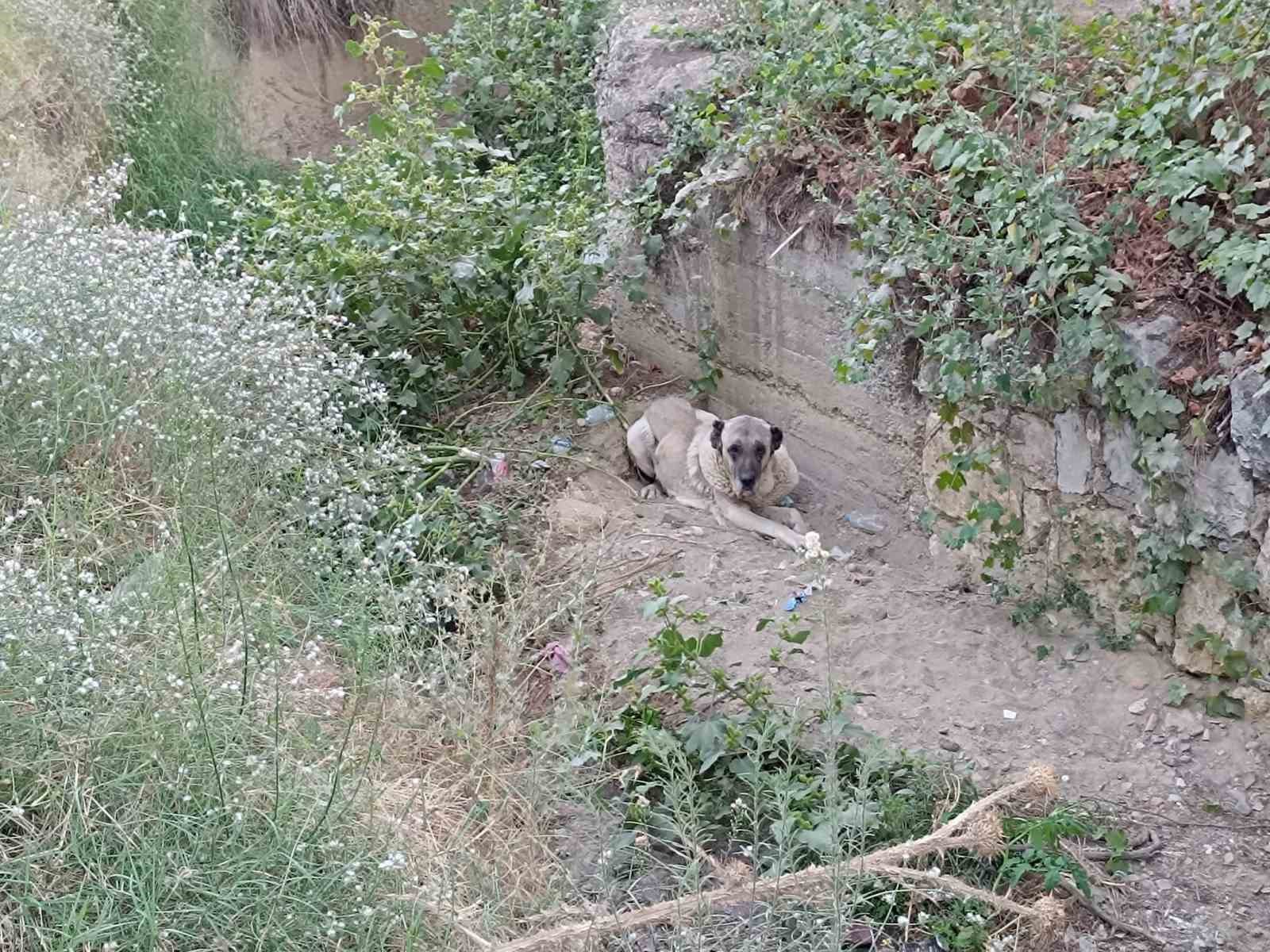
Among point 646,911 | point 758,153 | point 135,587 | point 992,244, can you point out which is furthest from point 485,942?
point 758,153

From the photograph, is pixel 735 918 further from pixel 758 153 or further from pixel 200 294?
pixel 758 153

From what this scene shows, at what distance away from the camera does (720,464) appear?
6.55m

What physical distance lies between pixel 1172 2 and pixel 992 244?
1.99 metres

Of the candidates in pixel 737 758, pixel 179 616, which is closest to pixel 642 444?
pixel 737 758

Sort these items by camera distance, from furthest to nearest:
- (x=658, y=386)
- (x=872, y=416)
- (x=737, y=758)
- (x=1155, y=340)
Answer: (x=658, y=386)
(x=872, y=416)
(x=1155, y=340)
(x=737, y=758)

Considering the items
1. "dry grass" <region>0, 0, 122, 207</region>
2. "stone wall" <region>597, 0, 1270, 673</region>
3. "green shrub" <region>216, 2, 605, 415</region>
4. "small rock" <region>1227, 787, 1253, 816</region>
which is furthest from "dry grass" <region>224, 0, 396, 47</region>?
"small rock" <region>1227, 787, 1253, 816</region>

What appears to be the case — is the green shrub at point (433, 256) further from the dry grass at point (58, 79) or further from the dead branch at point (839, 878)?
the dead branch at point (839, 878)

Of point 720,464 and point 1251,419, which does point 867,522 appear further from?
point 1251,419

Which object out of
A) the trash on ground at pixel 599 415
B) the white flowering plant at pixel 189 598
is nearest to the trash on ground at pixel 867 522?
the trash on ground at pixel 599 415

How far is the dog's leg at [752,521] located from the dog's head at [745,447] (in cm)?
13

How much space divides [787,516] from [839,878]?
374 centimetres

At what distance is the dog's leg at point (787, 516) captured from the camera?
21.3 feet

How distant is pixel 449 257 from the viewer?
6.81 meters

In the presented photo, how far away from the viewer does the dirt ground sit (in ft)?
13.1
